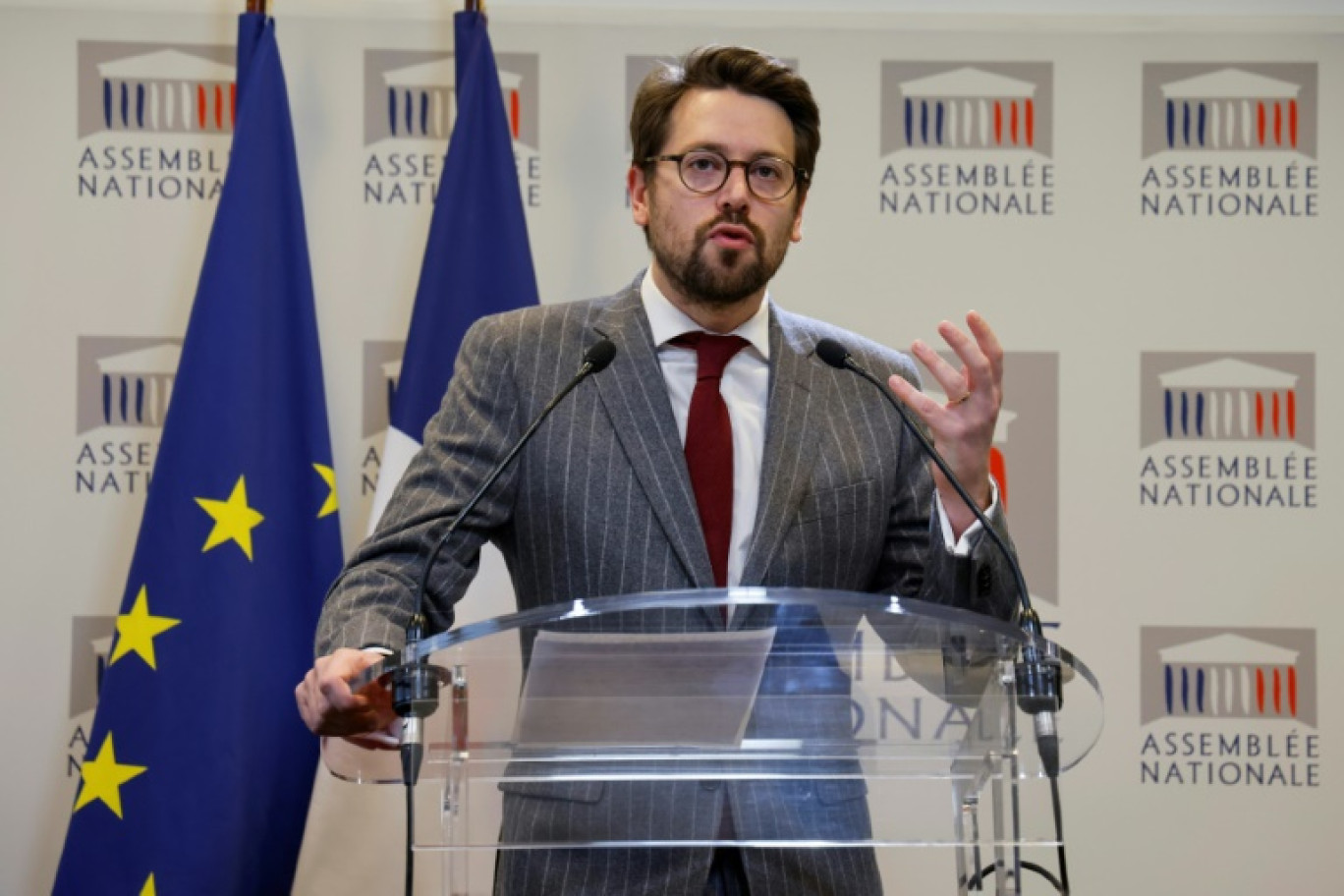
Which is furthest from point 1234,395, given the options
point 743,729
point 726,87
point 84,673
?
point 84,673

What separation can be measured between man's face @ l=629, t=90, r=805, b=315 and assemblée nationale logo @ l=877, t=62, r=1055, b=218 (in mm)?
1499

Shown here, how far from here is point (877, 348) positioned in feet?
8.90

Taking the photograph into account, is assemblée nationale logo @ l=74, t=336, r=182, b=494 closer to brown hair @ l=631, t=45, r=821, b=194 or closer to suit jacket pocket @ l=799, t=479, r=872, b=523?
brown hair @ l=631, t=45, r=821, b=194

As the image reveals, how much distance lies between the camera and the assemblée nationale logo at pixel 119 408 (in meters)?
3.96

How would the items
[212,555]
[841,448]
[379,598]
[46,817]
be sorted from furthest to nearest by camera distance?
[46,817] → [212,555] → [841,448] → [379,598]

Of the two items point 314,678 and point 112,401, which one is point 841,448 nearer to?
point 314,678

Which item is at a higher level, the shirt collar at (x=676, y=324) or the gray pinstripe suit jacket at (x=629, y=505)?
the shirt collar at (x=676, y=324)

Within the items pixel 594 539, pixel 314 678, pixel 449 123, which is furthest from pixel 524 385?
pixel 449 123

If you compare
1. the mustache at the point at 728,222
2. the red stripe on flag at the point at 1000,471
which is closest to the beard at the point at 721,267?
the mustache at the point at 728,222

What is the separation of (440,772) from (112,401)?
2372 millimetres

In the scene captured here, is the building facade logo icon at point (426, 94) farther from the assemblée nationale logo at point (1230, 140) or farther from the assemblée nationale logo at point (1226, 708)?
the assemblée nationale logo at point (1226, 708)

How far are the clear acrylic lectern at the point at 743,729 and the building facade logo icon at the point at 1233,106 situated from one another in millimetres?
2603

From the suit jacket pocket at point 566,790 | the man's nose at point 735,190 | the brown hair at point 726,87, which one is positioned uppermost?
the brown hair at point 726,87

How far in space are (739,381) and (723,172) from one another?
32 cm
